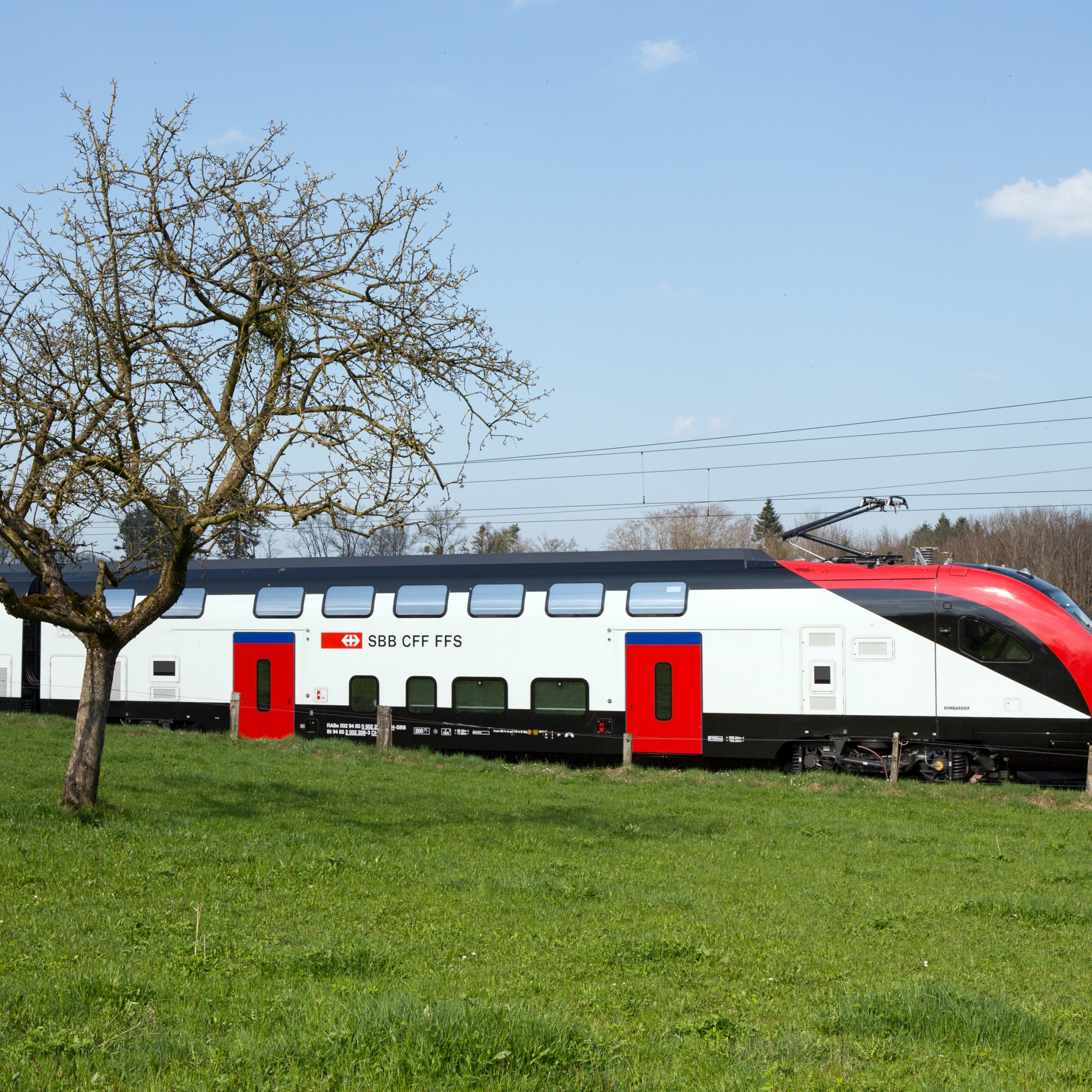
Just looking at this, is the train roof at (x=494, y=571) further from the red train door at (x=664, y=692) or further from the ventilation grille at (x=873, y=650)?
the ventilation grille at (x=873, y=650)

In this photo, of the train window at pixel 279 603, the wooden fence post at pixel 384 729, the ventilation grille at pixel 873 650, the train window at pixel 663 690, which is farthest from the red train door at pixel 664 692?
the train window at pixel 279 603

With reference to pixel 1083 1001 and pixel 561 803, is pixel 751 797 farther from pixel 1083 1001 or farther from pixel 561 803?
pixel 1083 1001

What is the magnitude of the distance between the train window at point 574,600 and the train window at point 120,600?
10.4 metres

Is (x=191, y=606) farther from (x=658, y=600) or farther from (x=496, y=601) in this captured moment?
(x=658, y=600)

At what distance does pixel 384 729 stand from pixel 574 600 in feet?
15.1

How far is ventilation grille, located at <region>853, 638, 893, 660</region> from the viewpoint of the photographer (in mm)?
20984

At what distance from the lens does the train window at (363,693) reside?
24078mm

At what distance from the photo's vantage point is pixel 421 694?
2380 centimetres

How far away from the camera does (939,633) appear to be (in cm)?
2066

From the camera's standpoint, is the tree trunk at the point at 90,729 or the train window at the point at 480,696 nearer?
the tree trunk at the point at 90,729

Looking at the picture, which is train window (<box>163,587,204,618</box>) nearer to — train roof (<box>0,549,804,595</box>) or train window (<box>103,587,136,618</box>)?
train roof (<box>0,549,804,595</box>)

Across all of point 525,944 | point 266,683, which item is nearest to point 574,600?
point 266,683

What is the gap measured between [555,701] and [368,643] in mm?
4342

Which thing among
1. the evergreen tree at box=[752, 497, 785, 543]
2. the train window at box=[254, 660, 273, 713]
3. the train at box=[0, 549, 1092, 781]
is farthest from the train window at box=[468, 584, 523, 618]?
the evergreen tree at box=[752, 497, 785, 543]
